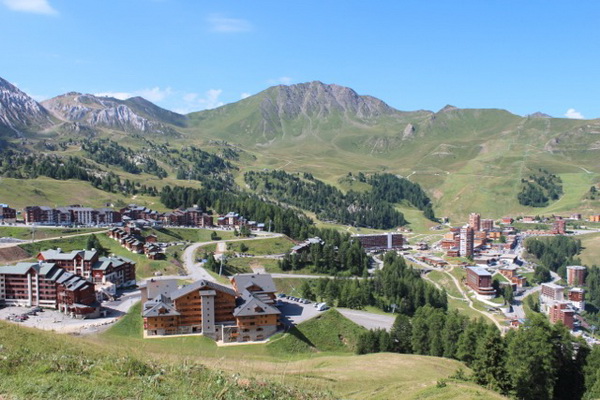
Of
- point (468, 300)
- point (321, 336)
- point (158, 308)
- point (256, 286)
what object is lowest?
point (468, 300)

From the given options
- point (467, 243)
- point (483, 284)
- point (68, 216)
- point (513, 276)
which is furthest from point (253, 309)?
point (467, 243)

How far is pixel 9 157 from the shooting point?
A: 7785 inches

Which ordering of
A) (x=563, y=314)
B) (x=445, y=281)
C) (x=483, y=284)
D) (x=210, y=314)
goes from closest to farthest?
1. (x=210, y=314)
2. (x=563, y=314)
3. (x=483, y=284)
4. (x=445, y=281)

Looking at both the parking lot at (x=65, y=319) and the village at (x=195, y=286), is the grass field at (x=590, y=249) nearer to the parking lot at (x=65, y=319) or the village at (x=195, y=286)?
the village at (x=195, y=286)

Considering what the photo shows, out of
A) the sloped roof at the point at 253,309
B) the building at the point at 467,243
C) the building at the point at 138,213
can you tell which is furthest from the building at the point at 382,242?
the sloped roof at the point at 253,309

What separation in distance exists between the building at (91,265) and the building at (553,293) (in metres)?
100

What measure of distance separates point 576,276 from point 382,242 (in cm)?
6038

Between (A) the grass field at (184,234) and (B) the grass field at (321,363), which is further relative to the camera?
(A) the grass field at (184,234)

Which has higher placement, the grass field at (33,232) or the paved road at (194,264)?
the grass field at (33,232)

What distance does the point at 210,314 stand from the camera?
66188mm

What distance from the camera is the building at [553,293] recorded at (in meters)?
117

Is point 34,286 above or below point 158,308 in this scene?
above

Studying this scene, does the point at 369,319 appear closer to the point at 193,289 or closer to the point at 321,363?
the point at 193,289

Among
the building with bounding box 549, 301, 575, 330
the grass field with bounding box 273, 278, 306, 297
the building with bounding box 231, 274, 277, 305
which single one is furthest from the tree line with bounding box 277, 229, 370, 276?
the building with bounding box 549, 301, 575, 330
